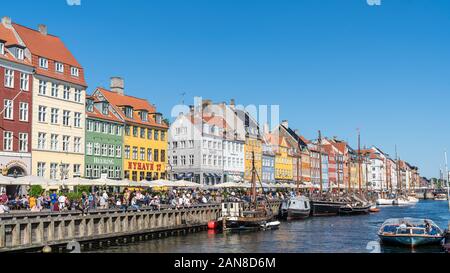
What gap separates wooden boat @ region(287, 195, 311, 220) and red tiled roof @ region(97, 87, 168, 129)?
21.7 metres

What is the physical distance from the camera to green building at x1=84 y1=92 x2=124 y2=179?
219 feet

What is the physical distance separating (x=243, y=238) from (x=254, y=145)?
213 ft

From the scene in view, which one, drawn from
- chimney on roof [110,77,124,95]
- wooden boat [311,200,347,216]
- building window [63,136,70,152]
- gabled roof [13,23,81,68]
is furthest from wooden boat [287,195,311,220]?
gabled roof [13,23,81,68]

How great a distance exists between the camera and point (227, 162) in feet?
319

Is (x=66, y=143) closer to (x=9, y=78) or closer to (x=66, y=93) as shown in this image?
(x=66, y=93)

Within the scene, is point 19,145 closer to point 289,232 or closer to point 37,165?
point 37,165

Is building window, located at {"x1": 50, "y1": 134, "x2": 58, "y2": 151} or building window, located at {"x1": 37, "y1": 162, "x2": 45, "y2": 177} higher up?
building window, located at {"x1": 50, "y1": 134, "x2": 58, "y2": 151}

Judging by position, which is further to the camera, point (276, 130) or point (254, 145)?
point (276, 130)

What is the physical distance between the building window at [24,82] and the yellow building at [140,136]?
55.1 feet

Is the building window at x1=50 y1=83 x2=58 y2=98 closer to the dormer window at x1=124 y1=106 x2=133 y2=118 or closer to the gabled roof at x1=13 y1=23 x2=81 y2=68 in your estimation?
the gabled roof at x1=13 y1=23 x2=81 y2=68

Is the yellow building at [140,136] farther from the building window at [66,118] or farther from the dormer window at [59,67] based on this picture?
the dormer window at [59,67]
